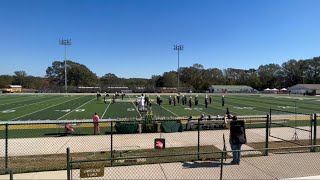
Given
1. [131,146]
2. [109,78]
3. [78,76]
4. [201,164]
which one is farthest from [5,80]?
[201,164]

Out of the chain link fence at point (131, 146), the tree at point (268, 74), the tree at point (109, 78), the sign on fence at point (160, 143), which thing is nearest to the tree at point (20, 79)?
the tree at point (109, 78)

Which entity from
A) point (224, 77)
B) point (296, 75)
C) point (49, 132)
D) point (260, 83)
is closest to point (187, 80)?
point (224, 77)

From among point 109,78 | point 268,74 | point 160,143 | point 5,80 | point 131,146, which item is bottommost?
point 131,146

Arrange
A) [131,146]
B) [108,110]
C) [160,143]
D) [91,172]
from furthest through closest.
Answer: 1. [108,110]
2. [131,146]
3. [160,143]
4. [91,172]

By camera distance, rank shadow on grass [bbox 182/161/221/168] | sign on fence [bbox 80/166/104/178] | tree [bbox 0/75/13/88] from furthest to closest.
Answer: tree [bbox 0/75/13/88] < shadow on grass [bbox 182/161/221/168] < sign on fence [bbox 80/166/104/178]

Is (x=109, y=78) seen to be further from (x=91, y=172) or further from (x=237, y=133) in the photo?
(x=91, y=172)

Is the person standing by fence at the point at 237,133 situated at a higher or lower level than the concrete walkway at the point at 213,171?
higher

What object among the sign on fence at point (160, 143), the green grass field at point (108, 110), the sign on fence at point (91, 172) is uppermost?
the sign on fence at point (91, 172)

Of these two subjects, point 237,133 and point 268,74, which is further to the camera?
point 268,74

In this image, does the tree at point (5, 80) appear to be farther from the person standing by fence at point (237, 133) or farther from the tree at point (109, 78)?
the person standing by fence at point (237, 133)

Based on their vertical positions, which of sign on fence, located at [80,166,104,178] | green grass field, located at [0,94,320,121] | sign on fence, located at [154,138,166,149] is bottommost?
green grass field, located at [0,94,320,121]

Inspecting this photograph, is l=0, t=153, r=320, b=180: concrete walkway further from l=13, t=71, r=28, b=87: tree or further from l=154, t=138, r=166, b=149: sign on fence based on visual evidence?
l=13, t=71, r=28, b=87: tree

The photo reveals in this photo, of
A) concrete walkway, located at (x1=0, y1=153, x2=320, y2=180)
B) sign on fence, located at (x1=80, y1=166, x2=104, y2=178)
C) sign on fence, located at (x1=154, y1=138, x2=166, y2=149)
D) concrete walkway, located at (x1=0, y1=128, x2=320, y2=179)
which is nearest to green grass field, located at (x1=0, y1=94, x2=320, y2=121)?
concrete walkway, located at (x1=0, y1=128, x2=320, y2=179)

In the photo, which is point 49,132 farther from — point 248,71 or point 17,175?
point 248,71
